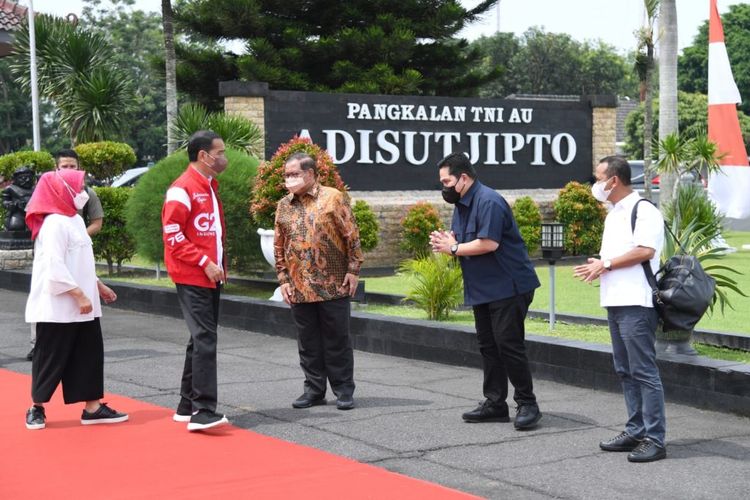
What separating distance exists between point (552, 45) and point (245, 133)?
60.6 metres

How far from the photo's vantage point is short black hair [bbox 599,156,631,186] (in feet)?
21.7

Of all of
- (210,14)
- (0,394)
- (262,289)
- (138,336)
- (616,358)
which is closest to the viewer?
(616,358)

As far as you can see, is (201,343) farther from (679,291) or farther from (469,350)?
(469,350)

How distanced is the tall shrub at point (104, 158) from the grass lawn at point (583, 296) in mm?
A: 5432

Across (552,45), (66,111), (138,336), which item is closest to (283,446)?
(138,336)

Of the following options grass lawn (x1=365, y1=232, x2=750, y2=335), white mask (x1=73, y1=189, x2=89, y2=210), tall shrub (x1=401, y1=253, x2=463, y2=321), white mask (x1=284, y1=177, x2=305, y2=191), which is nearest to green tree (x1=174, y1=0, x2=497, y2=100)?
grass lawn (x1=365, y1=232, x2=750, y2=335)

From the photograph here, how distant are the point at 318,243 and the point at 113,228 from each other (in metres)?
9.64

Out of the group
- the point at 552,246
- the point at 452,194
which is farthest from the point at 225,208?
the point at 452,194

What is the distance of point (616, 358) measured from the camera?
668cm

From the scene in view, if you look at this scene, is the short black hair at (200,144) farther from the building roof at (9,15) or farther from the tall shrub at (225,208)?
the building roof at (9,15)

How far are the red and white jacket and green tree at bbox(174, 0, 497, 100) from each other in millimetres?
20856

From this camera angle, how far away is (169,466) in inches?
253

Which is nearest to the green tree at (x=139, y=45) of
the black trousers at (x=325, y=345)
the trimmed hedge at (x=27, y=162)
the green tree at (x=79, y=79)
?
the green tree at (x=79, y=79)

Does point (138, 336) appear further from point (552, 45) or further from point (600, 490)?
point (552, 45)
